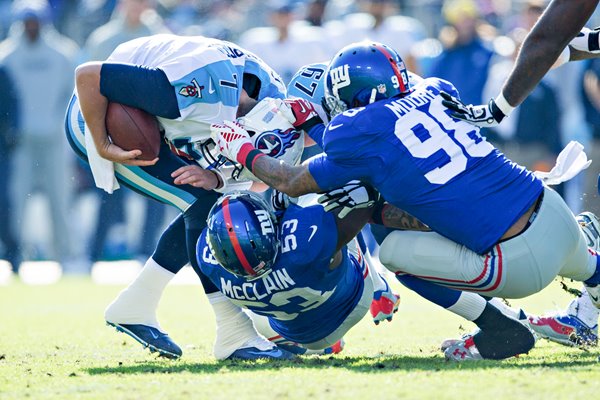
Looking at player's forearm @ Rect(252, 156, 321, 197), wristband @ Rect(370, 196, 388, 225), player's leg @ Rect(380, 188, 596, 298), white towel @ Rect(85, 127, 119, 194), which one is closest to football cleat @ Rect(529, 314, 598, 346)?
player's leg @ Rect(380, 188, 596, 298)

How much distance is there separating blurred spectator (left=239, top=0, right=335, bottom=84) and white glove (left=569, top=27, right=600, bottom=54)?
5425mm

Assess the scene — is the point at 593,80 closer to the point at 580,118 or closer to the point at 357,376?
the point at 580,118

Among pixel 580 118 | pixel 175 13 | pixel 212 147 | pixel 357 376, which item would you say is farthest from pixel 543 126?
pixel 357 376

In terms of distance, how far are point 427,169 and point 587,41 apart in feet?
5.47

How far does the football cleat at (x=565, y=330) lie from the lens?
20.3 feet

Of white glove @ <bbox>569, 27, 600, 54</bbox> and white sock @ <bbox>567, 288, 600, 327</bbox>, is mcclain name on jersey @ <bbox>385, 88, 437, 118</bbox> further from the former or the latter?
white sock @ <bbox>567, 288, 600, 327</bbox>

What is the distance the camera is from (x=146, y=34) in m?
12.4

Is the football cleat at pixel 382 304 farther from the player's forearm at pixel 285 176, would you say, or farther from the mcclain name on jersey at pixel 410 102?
the mcclain name on jersey at pixel 410 102

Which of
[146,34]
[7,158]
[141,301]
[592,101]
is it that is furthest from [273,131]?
[7,158]

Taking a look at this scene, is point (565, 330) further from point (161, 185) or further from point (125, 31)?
point (125, 31)

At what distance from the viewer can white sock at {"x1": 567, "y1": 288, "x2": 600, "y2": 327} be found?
6.23 meters

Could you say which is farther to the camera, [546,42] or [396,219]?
[396,219]

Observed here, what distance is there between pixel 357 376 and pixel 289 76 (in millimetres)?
7238

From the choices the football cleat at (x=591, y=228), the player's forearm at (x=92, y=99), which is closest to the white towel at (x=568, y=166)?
the football cleat at (x=591, y=228)
